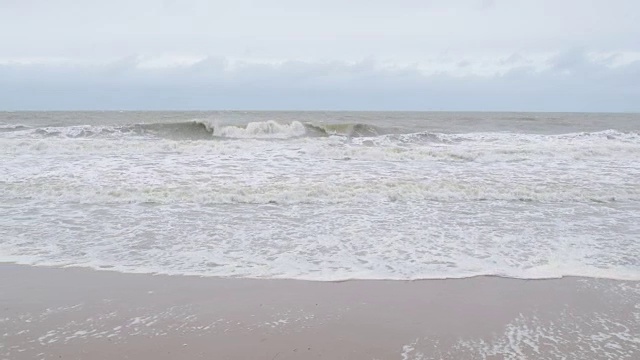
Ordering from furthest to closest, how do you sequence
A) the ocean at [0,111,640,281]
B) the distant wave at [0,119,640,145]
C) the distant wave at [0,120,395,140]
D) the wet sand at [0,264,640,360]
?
the distant wave at [0,120,395,140], the distant wave at [0,119,640,145], the ocean at [0,111,640,281], the wet sand at [0,264,640,360]

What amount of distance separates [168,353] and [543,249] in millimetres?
4563

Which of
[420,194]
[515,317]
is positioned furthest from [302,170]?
[515,317]

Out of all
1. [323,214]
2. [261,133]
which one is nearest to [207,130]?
[261,133]

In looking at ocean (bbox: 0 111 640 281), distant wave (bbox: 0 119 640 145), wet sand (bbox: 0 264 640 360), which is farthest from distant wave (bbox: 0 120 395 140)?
wet sand (bbox: 0 264 640 360)

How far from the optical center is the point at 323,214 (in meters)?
7.52

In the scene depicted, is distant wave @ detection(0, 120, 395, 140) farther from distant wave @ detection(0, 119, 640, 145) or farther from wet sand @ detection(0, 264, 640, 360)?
wet sand @ detection(0, 264, 640, 360)

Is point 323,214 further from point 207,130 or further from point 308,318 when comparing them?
point 207,130

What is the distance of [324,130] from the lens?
2397 centimetres

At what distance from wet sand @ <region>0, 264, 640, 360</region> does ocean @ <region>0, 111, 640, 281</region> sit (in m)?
0.36

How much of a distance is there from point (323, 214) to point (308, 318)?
3656 millimetres

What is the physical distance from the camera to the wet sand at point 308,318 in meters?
A: 3.35

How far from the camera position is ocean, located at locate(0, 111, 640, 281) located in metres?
5.35

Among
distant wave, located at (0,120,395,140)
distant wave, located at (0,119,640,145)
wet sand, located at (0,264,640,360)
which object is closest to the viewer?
wet sand, located at (0,264,640,360)

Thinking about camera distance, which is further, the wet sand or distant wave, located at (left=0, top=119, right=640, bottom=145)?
distant wave, located at (left=0, top=119, right=640, bottom=145)
